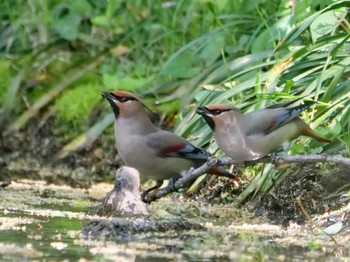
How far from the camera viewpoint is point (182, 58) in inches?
355

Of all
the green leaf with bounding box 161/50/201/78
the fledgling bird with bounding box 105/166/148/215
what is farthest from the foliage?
the fledgling bird with bounding box 105/166/148/215

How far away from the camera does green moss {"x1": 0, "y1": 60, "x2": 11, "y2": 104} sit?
9.85m

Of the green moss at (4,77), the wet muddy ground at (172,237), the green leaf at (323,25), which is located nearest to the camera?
the wet muddy ground at (172,237)

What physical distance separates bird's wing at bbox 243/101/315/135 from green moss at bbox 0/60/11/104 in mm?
3545

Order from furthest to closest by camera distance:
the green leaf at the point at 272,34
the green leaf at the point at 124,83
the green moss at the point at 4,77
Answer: the green moss at the point at 4,77 < the green leaf at the point at 124,83 < the green leaf at the point at 272,34

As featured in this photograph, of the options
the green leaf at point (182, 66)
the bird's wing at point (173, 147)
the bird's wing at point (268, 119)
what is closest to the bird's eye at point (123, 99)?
the bird's wing at point (173, 147)

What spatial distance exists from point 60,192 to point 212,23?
6.80 feet

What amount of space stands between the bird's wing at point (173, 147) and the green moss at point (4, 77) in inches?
117

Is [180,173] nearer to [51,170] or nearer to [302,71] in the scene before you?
[302,71]

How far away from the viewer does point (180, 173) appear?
23.1 feet

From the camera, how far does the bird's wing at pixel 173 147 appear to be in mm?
6945

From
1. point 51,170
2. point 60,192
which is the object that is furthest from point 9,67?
point 60,192

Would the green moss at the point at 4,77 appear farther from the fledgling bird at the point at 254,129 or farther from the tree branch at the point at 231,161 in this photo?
the fledgling bird at the point at 254,129

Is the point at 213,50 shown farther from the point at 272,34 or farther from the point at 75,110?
the point at 75,110
